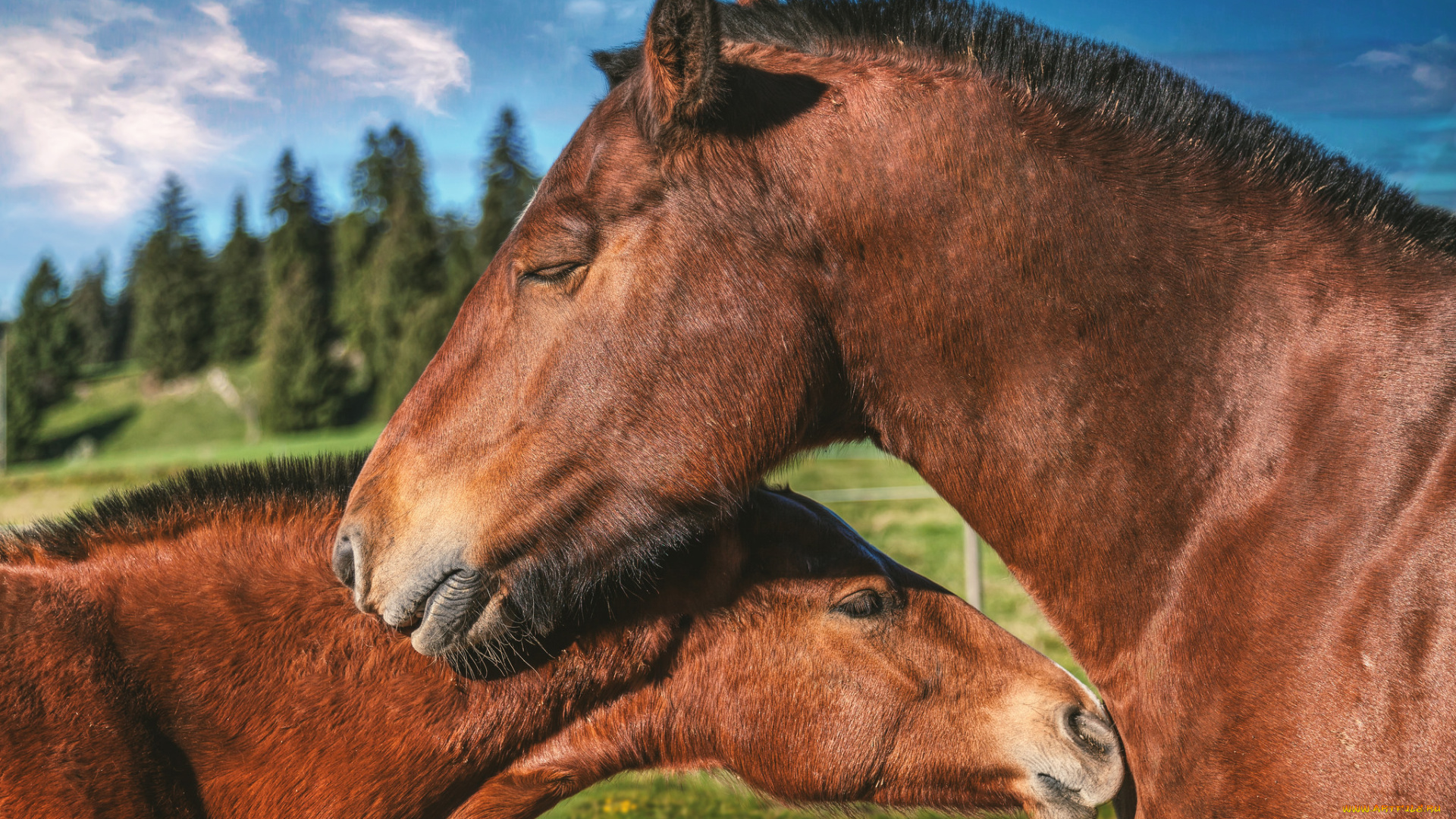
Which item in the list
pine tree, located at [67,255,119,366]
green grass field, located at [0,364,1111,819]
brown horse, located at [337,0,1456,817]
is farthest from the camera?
pine tree, located at [67,255,119,366]

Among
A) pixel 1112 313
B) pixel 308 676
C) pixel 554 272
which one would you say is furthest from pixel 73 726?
pixel 1112 313

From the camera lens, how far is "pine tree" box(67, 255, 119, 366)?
6631 cm

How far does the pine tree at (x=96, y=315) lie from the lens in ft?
218

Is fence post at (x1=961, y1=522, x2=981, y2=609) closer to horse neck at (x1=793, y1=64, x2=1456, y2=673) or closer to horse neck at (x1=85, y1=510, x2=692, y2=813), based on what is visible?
horse neck at (x1=85, y1=510, x2=692, y2=813)

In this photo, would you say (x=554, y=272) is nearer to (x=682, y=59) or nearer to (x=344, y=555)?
(x=682, y=59)

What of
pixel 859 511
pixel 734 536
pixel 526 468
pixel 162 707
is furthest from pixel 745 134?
pixel 859 511

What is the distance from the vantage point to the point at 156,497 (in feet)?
9.61

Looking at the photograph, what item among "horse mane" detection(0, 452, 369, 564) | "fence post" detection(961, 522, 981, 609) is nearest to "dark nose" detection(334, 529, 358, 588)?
"horse mane" detection(0, 452, 369, 564)

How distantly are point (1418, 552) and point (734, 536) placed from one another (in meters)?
1.95

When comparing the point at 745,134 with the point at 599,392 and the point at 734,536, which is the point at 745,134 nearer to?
the point at 599,392

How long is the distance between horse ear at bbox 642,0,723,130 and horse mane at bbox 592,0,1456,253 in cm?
29

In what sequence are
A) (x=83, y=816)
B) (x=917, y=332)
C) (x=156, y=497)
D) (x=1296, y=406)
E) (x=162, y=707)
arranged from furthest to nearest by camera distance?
(x=156, y=497), (x=162, y=707), (x=83, y=816), (x=917, y=332), (x=1296, y=406)

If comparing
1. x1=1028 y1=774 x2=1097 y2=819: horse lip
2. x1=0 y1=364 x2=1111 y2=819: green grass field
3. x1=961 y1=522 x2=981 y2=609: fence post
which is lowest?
x1=0 y1=364 x2=1111 y2=819: green grass field

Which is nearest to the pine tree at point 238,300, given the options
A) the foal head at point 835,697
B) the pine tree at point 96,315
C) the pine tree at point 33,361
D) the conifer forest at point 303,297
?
the conifer forest at point 303,297
